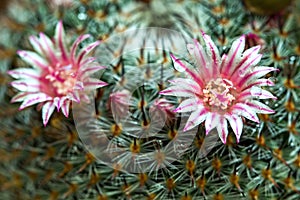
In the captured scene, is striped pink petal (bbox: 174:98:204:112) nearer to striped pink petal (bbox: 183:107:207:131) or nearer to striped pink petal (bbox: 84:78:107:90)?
striped pink petal (bbox: 183:107:207:131)

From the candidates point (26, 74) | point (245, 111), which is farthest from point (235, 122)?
point (26, 74)

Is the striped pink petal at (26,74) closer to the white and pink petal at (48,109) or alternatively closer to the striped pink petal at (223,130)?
the white and pink petal at (48,109)

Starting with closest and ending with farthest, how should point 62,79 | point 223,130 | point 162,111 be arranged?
1. point 223,130
2. point 162,111
3. point 62,79

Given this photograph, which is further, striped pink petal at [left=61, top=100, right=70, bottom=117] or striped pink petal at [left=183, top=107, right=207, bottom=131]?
striped pink petal at [left=61, top=100, right=70, bottom=117]

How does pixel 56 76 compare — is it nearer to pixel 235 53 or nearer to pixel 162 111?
pixel 162 111

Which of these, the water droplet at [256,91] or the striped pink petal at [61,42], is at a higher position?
the striped pink petal at [61,42]

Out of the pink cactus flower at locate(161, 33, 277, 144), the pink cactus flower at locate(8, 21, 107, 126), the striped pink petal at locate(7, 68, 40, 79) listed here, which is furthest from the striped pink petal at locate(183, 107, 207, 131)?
the striped pink petal at locate(7, 68, 40, 79)

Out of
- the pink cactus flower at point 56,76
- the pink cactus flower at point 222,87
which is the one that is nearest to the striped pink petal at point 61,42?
the pink cactus flower at point 56,76
